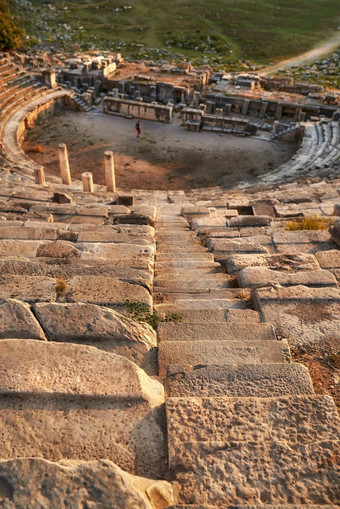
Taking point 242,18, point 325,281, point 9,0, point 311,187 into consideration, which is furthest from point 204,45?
point 325,281

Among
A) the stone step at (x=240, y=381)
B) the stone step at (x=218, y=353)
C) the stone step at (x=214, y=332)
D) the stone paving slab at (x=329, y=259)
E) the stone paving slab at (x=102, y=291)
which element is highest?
the stone step at (x=240, y=381)

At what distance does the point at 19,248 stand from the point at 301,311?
4.59 metres

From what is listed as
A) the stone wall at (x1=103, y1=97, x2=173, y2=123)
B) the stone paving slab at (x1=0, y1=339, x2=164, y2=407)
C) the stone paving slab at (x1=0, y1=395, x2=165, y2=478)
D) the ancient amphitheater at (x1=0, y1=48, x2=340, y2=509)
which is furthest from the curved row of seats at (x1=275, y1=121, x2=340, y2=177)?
the stone paving slab at (x1=0, y1=395, x2=165, y2=478)

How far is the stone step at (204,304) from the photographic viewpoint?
4.85 meters

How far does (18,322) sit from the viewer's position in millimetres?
3883

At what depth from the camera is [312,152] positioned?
19938mm

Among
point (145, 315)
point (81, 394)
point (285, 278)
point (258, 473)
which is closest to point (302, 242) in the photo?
point (285, 278)

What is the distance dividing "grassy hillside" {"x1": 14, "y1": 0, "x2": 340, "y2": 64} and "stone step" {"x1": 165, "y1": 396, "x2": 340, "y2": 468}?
127 ft

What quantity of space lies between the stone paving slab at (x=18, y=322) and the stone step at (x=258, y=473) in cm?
188

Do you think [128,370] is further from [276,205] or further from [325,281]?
[276,205]

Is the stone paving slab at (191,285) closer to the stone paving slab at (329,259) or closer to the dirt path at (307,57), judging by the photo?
the stone paving slab at (329,259)

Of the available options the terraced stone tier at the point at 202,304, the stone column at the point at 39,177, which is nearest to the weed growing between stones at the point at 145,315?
the terraced stone tier at the point at 202,304

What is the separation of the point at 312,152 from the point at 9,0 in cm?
4492

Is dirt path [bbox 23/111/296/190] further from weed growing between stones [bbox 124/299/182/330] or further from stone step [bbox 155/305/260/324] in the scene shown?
weed growing between stones [bbox 124/299/182/330]
